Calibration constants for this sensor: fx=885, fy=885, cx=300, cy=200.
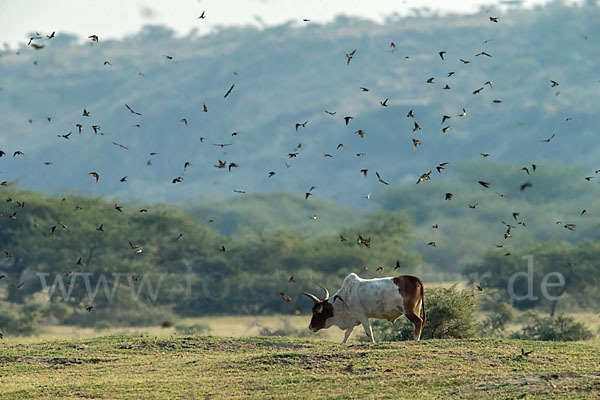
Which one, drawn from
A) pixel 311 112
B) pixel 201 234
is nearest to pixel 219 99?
pixel 311 112

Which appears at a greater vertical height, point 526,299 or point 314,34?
point 314,34

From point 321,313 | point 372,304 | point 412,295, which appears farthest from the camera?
point 321,313

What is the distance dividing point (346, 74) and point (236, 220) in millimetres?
88424

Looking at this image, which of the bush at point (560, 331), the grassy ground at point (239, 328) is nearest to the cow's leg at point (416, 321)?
the bush at point (560, 331)

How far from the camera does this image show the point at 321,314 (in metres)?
18.8

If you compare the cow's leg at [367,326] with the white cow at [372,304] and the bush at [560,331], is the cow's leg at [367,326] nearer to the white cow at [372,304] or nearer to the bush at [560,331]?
the white cow at [372,304]

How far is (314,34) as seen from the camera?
636 ft

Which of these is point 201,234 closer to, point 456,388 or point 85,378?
point 85,378

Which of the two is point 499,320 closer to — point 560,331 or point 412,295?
point 560,331

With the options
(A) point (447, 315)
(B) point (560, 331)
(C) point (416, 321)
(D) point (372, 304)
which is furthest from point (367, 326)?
(B) point (560, 331)

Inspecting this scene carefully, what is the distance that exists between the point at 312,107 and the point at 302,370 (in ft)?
483

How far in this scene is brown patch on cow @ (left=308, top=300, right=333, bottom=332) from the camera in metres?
18.8

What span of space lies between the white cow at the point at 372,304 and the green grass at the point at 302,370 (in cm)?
69

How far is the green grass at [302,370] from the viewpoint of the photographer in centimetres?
1363
